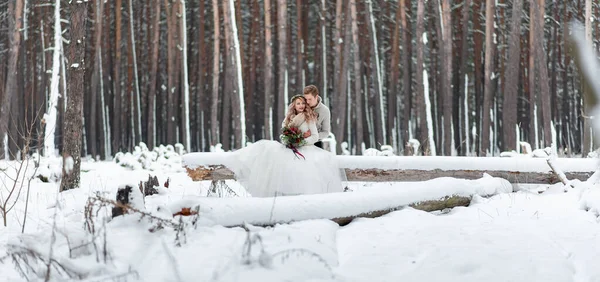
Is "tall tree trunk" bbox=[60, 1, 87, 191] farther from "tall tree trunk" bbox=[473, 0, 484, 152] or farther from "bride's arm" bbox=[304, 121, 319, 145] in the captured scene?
"tall tree trunk" bbox=[473, 0, 484, 152]

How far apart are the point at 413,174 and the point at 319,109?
173cm

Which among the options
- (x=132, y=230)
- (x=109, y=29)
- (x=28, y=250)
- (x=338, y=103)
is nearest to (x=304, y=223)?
(x=132, y=230)

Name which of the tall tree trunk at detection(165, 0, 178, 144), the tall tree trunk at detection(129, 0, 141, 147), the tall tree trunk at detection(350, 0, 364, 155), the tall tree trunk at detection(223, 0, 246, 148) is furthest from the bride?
the tall tree trunk at detection(129, 0, 141, 147)

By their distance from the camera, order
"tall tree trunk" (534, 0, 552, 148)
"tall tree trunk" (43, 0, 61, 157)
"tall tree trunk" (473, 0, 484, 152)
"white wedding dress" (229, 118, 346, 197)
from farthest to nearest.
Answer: "tall tree trunk" (473, 0, 484, 152) → "tall tree trunk" (534, 0, 552, 148) → "tall tree trunk" (43, 0, 61, 157) → "white wedding dress" (229, 118, 346, 197)

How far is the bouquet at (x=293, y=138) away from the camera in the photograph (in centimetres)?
608

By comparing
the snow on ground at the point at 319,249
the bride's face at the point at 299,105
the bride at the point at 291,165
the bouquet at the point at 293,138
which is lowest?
the snow on ground at the point at 319,249

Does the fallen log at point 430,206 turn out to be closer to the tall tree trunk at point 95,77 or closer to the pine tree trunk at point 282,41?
the pine tree trunk at point 282,41

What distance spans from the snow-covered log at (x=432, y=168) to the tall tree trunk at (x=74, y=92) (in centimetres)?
161

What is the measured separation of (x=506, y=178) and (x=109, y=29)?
18.0 metres

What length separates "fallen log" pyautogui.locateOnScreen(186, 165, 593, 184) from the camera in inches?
279

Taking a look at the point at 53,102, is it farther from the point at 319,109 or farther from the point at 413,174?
the point at 413,174

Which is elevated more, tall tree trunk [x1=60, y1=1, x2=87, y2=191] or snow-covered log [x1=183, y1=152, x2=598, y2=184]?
tall tree trunk [x1=60, y1=1, x2=87, y2=191]

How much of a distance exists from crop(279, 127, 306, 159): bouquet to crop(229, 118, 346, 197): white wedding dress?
2.0 inches

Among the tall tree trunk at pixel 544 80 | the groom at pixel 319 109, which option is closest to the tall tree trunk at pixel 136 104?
the tall tree trunk at pixel 544 80
